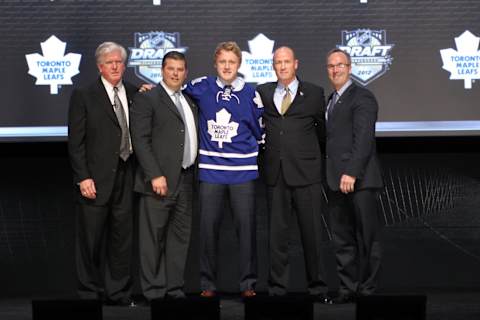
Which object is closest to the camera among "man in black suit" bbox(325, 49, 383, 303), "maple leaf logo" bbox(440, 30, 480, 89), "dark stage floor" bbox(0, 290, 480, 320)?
"dark stage floor" bbox(0, 290, 480, 320)

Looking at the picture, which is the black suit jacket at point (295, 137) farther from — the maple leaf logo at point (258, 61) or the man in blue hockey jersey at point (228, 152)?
the maple leaf logo at point (258, 61)

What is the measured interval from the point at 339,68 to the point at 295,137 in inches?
15.5

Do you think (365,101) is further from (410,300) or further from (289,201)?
(410,300)

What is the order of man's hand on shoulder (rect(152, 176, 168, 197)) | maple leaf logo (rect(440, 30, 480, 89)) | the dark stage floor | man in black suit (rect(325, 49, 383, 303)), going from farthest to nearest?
maple leaf logo (rect(440, 30, 480, 89)) → man in black suit (rect(325, 49, 383, 303)) → man's hand on shoulder (rect(152, 176, 168, 197)) → the dark stage floor

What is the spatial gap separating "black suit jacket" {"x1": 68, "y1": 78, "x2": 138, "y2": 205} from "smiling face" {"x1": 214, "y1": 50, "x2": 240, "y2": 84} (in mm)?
557

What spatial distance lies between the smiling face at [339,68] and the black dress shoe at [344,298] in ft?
3.34

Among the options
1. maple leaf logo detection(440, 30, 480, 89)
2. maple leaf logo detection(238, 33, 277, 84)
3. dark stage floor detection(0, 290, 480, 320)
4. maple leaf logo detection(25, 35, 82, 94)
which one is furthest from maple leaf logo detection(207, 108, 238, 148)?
maple leaf logo detection(440, 30, 480, 89)

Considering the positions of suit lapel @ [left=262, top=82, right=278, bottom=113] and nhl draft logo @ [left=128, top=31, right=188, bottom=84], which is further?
nhl draft logo @ [left=128, top=31, right=188, bottom=84]

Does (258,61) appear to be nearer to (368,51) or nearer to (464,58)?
(368,51)

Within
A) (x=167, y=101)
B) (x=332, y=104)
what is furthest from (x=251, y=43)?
(x=167, y=101)

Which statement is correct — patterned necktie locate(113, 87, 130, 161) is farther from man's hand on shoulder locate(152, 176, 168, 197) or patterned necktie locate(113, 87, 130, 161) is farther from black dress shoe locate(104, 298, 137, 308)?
black dress shoe locate(104, 298, 137, 308)

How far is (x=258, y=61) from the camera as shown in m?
5.32

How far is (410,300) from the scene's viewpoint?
3.75 m

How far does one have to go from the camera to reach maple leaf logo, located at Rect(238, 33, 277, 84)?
531 centimetres
